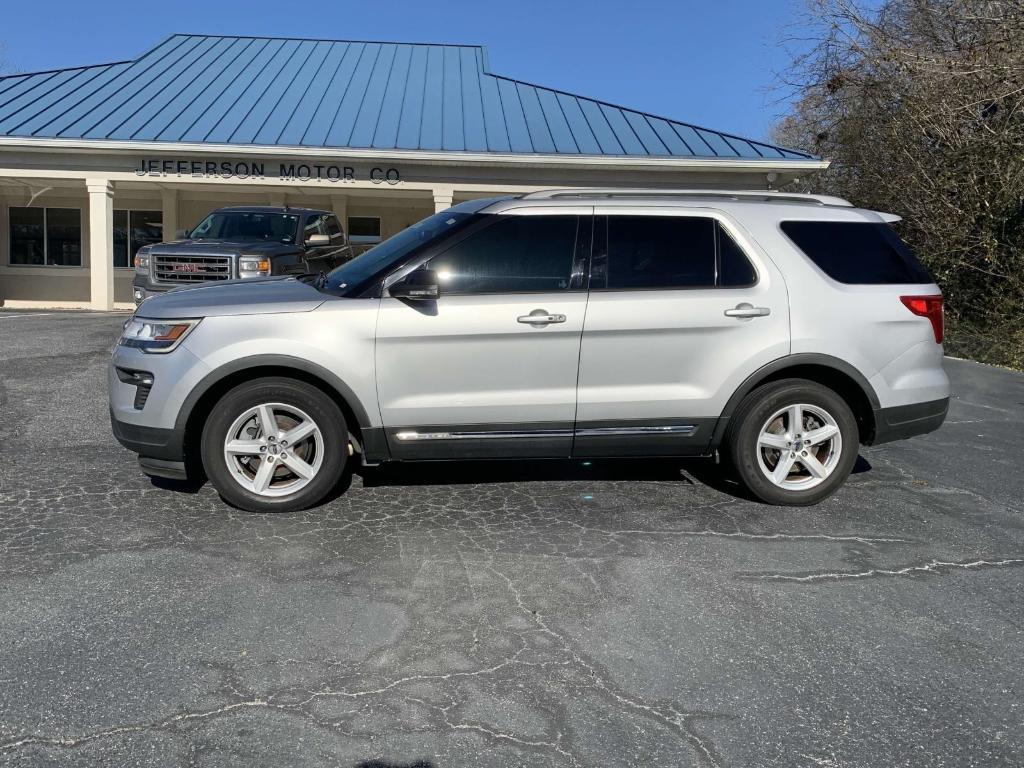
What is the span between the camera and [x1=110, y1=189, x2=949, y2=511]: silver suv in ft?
15.9

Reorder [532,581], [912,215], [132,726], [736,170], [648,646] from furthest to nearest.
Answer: [736,170] → [912,215] → [532,581] → [648,646] → [132,726]

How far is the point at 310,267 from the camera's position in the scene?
11.7 m

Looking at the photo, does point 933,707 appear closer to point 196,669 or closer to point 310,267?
point 196,669

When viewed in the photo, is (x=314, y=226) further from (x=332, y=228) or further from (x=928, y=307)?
(x=928, y=307)

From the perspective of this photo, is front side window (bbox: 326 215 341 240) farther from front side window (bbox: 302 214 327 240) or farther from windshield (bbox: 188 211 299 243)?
windshield (bbox: 188 211 299 243)

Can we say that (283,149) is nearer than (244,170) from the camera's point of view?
Yes

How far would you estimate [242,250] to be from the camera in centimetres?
1046

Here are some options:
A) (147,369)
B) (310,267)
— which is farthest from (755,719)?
(310,267)

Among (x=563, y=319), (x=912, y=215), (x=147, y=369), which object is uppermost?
(x=912, y=215)

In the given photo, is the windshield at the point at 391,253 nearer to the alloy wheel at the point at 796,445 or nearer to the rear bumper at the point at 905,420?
the alloy wheel at the point at 796,445

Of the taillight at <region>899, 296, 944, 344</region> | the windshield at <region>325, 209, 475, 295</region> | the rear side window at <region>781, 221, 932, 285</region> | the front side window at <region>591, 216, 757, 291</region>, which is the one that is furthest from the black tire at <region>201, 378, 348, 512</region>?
the taillight at <region>899, 296, 944, 344</region>

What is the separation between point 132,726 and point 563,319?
2.99 meters

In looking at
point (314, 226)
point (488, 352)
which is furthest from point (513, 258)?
point (314, 226)

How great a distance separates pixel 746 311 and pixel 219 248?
7405 mm
